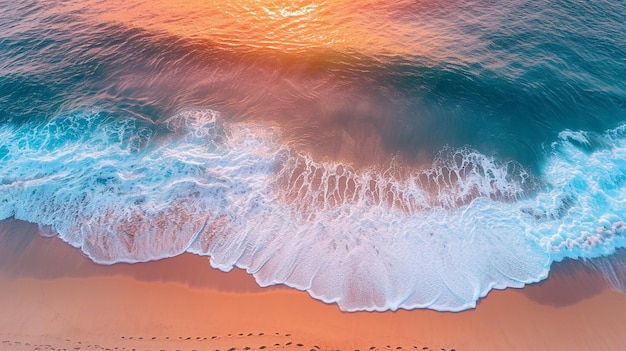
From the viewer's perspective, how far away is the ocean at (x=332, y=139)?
11469mm

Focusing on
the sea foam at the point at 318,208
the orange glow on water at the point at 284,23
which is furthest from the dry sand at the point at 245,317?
the orange glow on water at the point at 284,23

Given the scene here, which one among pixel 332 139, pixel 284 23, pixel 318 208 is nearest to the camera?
pixel 318 208

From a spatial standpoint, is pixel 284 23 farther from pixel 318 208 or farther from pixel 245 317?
pixel 245 317

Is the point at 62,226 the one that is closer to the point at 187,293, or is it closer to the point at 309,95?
the point at 187,293

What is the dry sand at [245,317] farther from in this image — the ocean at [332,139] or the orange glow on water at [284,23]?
the orange glow on water at [284,23]

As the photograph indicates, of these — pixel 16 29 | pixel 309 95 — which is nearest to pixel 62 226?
pixel 309 95

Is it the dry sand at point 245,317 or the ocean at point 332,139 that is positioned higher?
the ocean at point 332,139

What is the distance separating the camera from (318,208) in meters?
12.6

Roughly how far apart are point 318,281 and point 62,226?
9168 mm

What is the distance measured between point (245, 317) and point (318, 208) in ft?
14.4

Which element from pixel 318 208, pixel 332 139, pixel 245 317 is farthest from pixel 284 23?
pixel 245 317

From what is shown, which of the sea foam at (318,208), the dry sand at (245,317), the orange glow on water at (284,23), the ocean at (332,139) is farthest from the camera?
the orange glow on water at (284,23)

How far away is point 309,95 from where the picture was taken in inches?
655

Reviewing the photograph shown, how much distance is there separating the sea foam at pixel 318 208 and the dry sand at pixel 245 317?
0.50m
